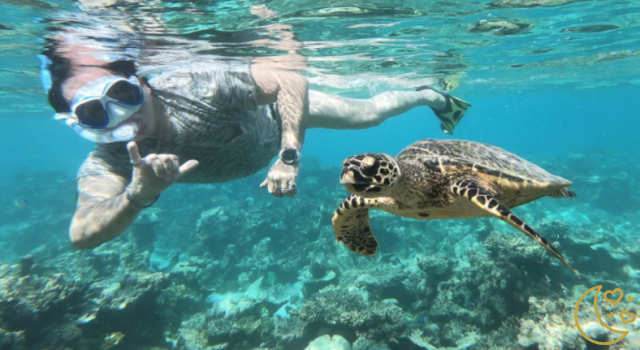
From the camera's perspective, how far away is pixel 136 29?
6.69 meters

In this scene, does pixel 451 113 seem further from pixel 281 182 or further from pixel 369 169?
pixel 369 169

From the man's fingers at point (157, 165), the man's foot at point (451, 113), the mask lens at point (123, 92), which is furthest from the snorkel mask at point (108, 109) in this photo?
the man's foot at point (451, 113)

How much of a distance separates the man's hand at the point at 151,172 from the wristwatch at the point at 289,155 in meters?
0.93

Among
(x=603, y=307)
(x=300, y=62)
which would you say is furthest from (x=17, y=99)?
(x=603, y=307)

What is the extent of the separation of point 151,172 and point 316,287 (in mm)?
7845

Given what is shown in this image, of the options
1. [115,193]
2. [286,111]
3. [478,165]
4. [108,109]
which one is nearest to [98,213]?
[115,193]

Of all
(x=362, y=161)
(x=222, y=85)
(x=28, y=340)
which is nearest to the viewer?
(x=362, y=161)

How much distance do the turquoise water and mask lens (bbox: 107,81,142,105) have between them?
328cm

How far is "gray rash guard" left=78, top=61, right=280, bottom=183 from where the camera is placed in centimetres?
363

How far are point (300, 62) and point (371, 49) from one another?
2792 mm

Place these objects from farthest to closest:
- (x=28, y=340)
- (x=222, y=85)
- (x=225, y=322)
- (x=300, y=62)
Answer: (x=300, y=62) < (x=225, y=322) < (x=28, y=340) < (x=222, y=85)

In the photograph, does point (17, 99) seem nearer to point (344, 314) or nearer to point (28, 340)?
point (28, 340)

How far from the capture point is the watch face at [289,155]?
3240mm

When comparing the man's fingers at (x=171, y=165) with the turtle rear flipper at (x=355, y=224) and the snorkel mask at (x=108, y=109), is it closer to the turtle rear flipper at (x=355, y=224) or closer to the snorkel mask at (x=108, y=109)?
the snorkel mask at (x=108, y=109)
